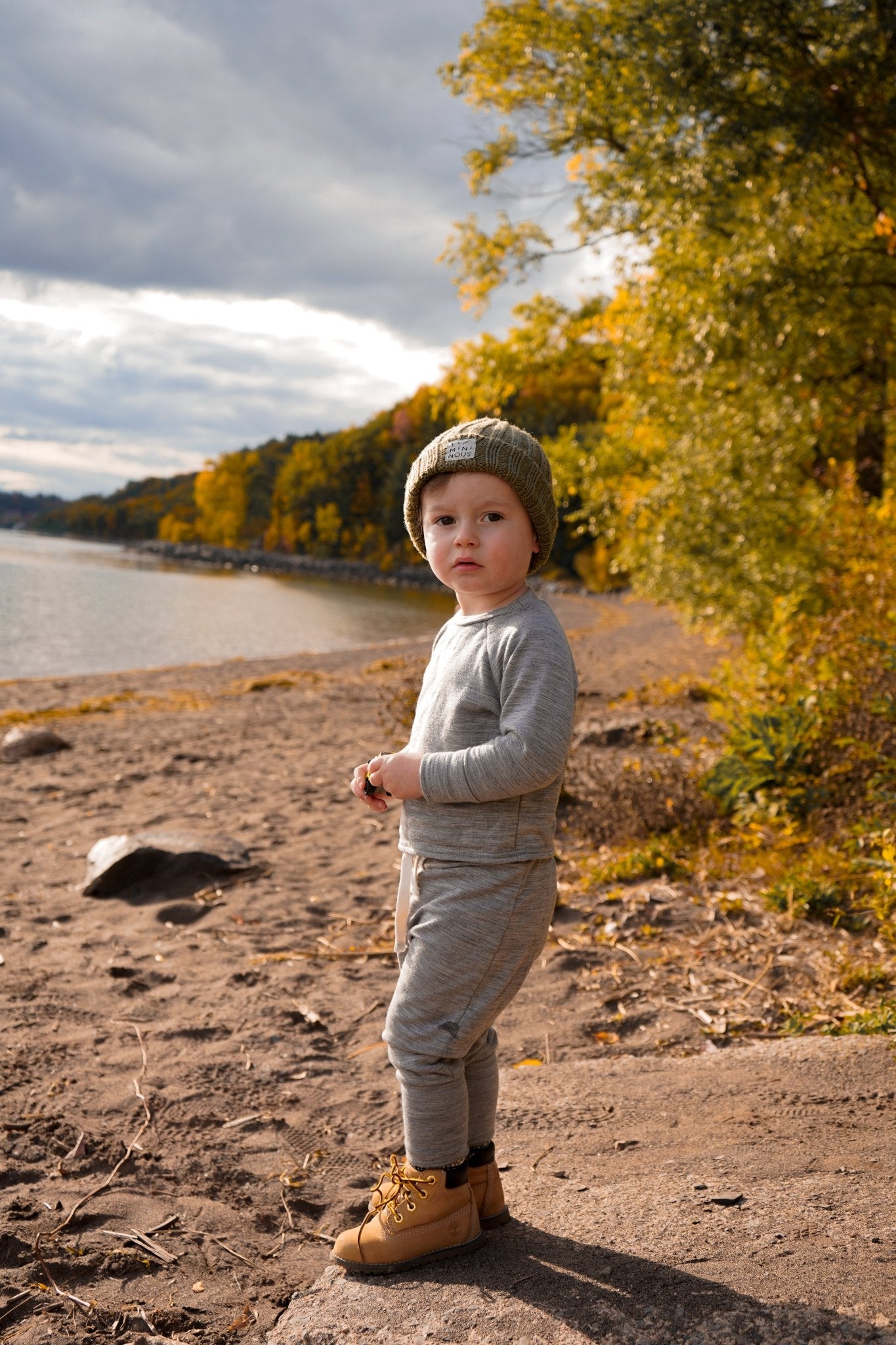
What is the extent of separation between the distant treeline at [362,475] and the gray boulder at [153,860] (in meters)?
7.37

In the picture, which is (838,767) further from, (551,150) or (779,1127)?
(551,150)

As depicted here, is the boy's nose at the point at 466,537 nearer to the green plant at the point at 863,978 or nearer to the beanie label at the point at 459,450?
the beanie label at the point at 459,450

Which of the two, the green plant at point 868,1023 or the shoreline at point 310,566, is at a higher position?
the shoreline at point 310,566

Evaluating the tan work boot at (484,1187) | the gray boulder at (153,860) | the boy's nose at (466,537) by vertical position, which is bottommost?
the gray boulder at (153,860)

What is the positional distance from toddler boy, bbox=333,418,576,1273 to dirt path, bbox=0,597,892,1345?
340mm

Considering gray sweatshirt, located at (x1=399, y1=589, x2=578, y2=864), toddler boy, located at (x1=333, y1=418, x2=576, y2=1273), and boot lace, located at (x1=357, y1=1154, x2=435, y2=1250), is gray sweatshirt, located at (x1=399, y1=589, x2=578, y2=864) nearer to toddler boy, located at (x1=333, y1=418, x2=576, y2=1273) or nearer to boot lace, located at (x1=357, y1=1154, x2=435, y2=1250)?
toddler boy, located at (x1=333, y1=418, x2=576, y2=1273)

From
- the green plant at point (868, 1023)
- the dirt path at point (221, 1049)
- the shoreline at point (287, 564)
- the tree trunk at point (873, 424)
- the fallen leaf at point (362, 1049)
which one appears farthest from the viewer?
the shoreline at point (287, 564)

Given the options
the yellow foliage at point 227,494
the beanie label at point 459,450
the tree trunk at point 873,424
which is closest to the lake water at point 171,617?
the tree trunk at point 873,424

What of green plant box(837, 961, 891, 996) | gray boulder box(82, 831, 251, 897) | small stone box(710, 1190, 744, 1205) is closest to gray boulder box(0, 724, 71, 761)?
gray boulder box(82, 831, 251, 897)

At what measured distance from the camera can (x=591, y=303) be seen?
14.7 metres

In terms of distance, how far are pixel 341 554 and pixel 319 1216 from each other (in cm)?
8805

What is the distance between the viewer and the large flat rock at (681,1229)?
1962mm

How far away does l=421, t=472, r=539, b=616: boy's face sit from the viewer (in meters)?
2.32

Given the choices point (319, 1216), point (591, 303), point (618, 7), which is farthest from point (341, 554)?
point (319, 1216)
